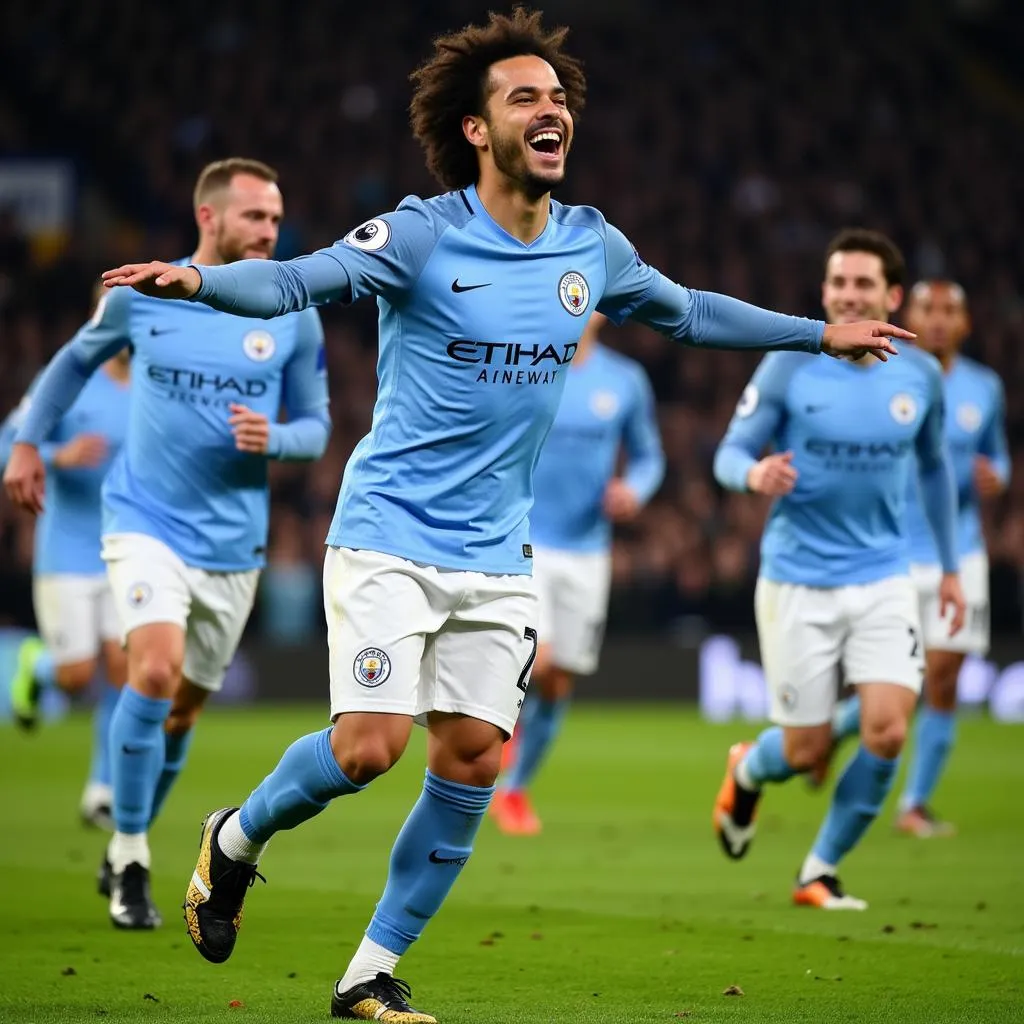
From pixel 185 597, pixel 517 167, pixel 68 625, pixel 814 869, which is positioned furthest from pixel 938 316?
pixel 517 167

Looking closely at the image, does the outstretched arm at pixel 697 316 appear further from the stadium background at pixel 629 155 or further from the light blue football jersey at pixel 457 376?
the stadium background at pixel 629 155

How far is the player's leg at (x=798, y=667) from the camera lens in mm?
7660

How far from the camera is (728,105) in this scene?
90.3ft

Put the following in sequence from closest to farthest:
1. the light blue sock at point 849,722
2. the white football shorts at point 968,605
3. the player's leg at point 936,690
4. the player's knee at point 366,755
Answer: the player's knee at point 366,755
the light blue sock at point 849,722
the player's leg at point 936,690
the white football shorts at point 968,605

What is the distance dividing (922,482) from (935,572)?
8.97 feet

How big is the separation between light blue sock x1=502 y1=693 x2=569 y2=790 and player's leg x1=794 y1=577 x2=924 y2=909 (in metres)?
3.30

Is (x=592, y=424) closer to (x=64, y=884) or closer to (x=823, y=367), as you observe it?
(x=823, y=367)

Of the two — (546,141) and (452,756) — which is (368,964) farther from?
(546,141)

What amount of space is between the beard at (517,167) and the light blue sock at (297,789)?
1.52 meters

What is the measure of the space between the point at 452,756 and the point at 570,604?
6080mm

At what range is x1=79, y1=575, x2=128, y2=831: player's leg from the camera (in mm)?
10141

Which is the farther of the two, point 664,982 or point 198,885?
point 664,982

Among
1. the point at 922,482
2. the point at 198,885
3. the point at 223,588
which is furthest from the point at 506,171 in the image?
the point at 922,482

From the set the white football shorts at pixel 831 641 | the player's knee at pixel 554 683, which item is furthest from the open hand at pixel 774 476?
the player's knee at pixel 554 683
